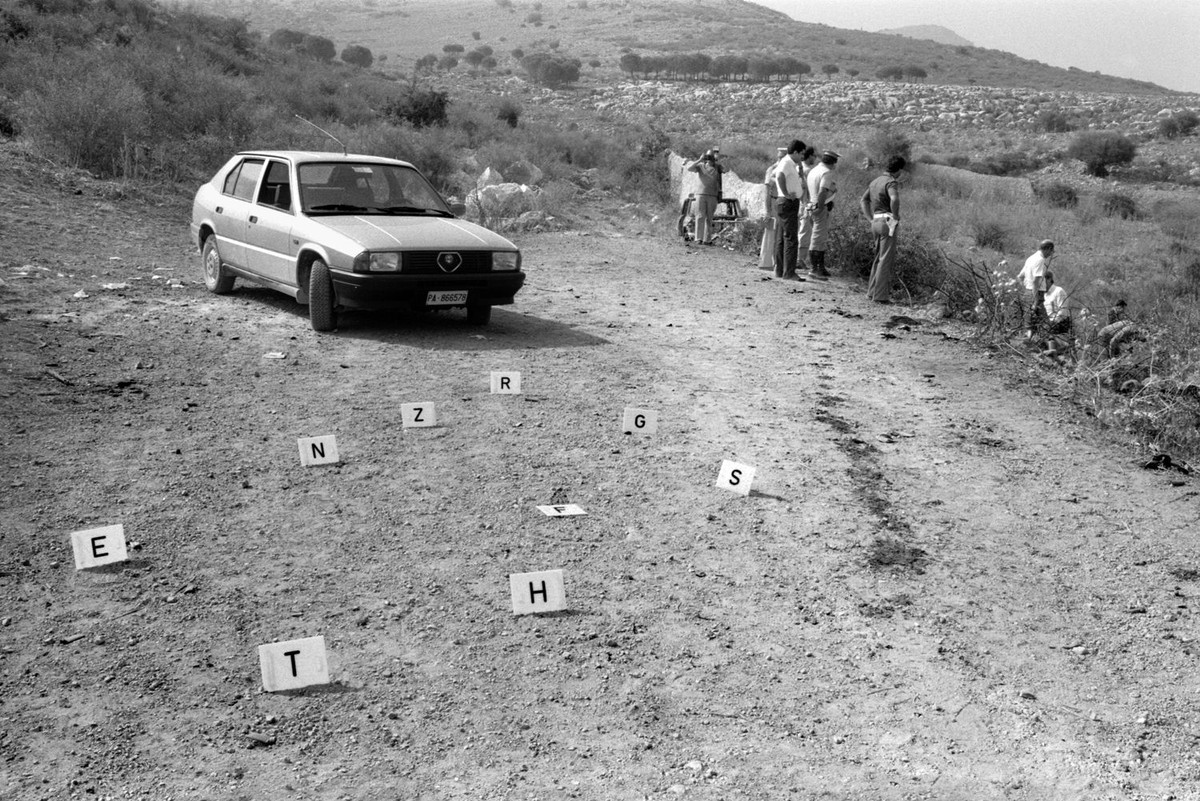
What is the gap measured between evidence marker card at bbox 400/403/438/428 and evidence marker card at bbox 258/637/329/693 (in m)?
3.09

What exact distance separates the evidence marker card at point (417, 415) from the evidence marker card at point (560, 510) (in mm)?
1532

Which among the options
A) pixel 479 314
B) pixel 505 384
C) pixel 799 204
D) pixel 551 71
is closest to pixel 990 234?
pixel 799 204

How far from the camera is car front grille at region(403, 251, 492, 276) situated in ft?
30.8

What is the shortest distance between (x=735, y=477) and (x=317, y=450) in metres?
2.30

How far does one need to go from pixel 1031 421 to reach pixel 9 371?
22.7 feet

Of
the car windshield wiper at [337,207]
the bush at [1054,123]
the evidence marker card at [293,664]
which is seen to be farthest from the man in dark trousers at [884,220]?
the bush at [1054,123]

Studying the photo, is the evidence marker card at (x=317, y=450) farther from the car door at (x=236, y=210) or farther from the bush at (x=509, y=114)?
the bush at (x=509, y=114)

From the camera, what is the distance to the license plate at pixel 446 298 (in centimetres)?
959

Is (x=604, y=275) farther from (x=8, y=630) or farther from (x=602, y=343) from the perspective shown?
(x=8, y=630)

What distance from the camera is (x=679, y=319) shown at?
36.7 feet

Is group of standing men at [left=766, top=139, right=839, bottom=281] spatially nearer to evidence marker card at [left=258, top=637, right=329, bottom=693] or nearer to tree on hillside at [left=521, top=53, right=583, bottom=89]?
evidence marker card at [left=258, top=637, right=329, bottom=693]

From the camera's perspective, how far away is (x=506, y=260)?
10008 millimetres

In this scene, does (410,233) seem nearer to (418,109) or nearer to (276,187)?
(276,187)

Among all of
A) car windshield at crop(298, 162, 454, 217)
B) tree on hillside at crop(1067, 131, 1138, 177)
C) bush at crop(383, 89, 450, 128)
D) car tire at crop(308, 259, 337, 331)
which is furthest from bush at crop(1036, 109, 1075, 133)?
car tire at crop(308, 259, 337, 331)
